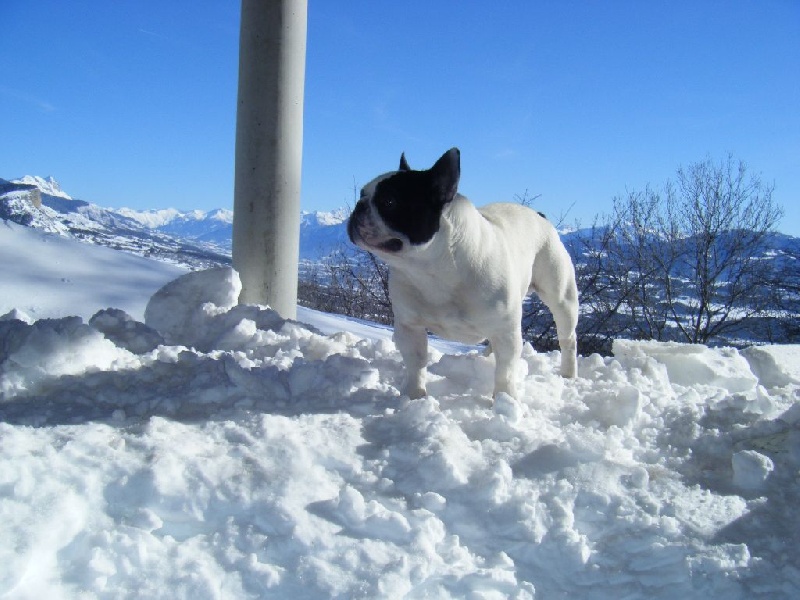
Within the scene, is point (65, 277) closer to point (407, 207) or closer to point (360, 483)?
point (407, 207)

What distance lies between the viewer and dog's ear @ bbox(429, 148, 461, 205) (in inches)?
109

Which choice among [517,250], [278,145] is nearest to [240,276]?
[278,145]

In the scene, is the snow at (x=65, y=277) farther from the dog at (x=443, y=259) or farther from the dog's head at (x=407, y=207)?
the dog's head at (x=407, y=207)

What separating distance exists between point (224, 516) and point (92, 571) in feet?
1.52

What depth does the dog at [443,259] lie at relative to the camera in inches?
110

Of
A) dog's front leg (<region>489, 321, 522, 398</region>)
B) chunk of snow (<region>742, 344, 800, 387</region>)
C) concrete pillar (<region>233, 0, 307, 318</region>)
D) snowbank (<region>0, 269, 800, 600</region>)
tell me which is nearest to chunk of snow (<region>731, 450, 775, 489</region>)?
snowbank (<region>0, 269, 800, 600</region>)

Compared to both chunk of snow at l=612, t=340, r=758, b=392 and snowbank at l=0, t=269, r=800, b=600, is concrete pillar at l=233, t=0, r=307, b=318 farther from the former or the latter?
chunk of snow at l=612, t=340, r=758, b=392

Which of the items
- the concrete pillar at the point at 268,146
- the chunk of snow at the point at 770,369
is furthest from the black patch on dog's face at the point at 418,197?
the chunk of snow at the point at 770,369

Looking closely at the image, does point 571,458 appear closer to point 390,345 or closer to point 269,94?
point 390,345

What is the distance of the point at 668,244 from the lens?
1030 inches

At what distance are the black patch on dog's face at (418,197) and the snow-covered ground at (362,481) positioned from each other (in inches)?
37.1

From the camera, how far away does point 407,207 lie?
2.78m

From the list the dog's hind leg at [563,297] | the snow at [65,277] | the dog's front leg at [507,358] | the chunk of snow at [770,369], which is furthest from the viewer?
the snow at [65,277]

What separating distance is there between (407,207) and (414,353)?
1.00m
